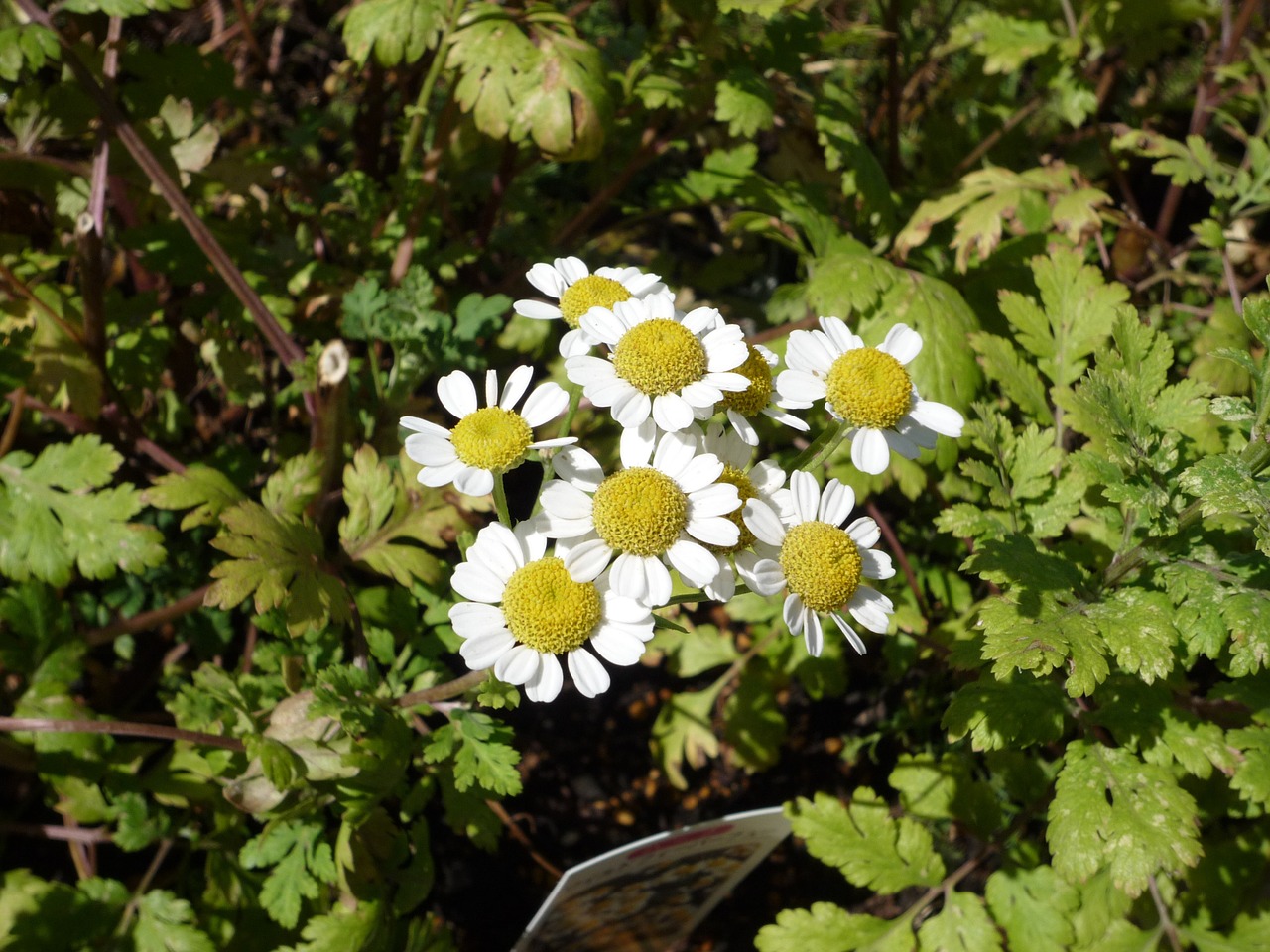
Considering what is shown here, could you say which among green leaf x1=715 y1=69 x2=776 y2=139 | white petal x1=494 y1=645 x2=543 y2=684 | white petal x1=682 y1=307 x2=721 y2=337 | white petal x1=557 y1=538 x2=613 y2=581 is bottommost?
white petal x1=494 y1=645 x2=543 y2=684

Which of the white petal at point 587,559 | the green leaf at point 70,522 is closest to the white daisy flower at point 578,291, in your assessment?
the white petal at point 587,559

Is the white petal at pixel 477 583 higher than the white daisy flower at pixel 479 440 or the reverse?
the reverse

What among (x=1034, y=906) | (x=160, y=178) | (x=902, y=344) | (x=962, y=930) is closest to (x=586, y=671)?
(x=902, y=344)

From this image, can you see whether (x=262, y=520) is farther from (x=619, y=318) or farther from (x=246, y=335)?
(x=246, y=335)

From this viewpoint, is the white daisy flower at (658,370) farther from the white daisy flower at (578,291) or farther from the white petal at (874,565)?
the white petal at (874,565)

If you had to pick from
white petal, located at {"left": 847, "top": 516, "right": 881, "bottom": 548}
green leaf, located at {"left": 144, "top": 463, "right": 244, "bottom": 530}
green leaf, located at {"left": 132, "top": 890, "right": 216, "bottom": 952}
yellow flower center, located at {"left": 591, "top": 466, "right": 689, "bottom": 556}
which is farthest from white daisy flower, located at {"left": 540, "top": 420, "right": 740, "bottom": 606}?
green leaf, located at {"left": 132, "top": 890, "right": 216, "bottom": 952}

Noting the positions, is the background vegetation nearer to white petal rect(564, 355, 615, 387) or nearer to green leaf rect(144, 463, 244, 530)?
green leaf rect(144, 463, 244, 530)

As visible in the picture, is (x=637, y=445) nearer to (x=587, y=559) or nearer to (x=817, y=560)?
(x=587, y=559)
